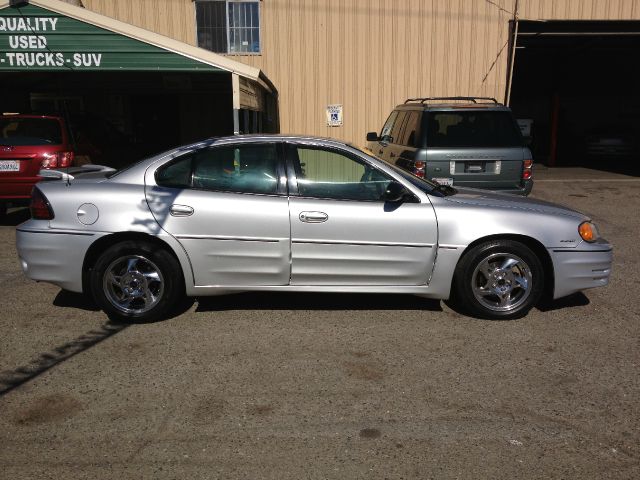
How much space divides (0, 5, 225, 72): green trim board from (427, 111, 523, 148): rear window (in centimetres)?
360

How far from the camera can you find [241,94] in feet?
32.9

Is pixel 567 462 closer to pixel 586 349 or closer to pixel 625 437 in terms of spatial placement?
pixel 625 437

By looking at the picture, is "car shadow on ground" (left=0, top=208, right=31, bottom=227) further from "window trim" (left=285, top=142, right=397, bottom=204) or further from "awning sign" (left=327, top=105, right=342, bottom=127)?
"awning sign" (left=327, top=105, right=342, bottom=127)

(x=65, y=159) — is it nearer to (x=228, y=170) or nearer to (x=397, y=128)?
(x=228, y=170)

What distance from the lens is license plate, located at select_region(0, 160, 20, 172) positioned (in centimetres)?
882

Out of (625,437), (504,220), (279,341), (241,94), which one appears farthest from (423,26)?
(625,437)

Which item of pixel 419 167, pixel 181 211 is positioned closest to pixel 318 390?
pixel 181 211

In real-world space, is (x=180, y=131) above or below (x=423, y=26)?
below

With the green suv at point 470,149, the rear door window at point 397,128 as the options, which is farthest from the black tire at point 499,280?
the rear door window at point 397,128

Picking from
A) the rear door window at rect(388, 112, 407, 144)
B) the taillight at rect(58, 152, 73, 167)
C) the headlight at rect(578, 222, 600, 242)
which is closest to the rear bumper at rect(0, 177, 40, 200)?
the taillight at rect(58, 152, 73, 167)

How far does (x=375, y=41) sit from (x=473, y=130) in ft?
22.9

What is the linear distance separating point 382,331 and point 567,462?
6.71ft

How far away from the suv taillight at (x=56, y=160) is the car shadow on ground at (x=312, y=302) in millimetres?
4326

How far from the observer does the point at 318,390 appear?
4.06 metres
